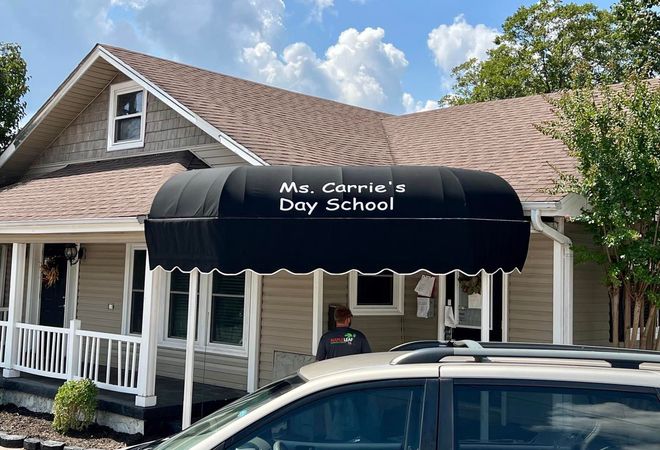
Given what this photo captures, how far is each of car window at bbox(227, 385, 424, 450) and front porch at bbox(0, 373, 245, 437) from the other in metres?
6.31

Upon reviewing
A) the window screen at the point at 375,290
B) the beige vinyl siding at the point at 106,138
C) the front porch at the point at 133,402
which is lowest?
the front porch at the point at 133,402

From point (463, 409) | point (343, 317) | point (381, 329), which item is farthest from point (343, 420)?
point (381, 329)

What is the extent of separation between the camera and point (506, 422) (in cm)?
299

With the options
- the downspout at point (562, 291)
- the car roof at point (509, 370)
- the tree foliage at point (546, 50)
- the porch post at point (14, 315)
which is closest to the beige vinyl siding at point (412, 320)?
the downspout at point (562, 291)

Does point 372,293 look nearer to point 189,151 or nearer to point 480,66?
point 189,151

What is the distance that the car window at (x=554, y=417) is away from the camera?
2936 mm

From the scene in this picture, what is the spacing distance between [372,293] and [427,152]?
3249mm

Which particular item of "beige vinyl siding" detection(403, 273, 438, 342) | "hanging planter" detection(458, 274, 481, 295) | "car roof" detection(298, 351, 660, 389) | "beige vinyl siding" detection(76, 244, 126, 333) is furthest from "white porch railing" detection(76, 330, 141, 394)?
"car roof" detection(298, 351, 660, 389)

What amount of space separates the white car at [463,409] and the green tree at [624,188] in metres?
4.96

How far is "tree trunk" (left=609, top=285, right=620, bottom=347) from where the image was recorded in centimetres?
855

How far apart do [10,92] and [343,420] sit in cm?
1768

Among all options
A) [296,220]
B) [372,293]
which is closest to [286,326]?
[372,293]

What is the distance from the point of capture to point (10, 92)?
706 inches

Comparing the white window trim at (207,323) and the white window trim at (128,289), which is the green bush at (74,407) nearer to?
the white window trim at (207,323)
